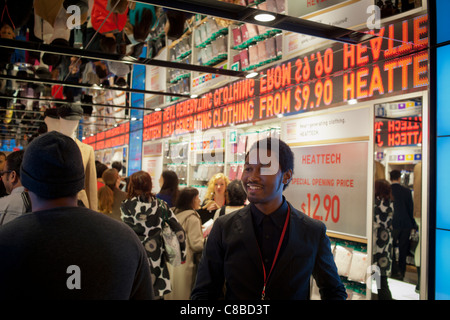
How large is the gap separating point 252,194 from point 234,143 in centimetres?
454

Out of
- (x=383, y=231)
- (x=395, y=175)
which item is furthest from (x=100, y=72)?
(x=383, y=231)

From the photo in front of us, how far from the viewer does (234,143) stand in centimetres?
621

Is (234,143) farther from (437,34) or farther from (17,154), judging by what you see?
(17,154)

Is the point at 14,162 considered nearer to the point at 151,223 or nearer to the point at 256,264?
the point at 151,223

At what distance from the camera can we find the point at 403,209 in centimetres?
376

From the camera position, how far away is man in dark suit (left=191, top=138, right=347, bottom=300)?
1.52 m

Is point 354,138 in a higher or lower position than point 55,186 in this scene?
higher

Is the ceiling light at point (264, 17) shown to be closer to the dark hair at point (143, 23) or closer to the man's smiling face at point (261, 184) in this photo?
the dark hair at point (143, 23)

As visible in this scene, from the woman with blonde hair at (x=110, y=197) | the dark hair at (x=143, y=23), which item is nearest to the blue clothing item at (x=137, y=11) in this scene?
the dark hair at (x=143, y=23)

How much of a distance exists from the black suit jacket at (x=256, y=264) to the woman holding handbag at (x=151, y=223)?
1726 mm

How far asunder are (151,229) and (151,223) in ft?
0.17

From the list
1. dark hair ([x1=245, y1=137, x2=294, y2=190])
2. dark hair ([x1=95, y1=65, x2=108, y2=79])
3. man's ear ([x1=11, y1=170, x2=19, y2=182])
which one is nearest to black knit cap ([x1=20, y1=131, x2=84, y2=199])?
dark hair ([x1=245, y1=137, x2=294, y2=190])

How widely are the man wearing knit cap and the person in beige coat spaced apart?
2.53m
